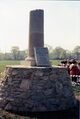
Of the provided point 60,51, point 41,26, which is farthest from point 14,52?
point 41,26

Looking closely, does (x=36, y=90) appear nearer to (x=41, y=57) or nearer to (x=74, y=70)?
(x=41, y=57)

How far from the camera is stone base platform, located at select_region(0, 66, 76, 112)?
11539 millimetres

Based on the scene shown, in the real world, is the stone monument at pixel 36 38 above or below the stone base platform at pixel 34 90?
above

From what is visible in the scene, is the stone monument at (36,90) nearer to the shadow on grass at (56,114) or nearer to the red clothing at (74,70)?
the shadow on grass at (56,114)

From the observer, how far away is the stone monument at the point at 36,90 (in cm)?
1154

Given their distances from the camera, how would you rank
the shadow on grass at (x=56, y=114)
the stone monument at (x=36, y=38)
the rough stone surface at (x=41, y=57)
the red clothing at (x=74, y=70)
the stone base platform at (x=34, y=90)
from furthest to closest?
the red clothing at (x=74, y=70) < the stone monument at (x=36, y=38) < the rough stone surface at (x=41, y=57) < the stone base platform at (x=34, y=90) < the shadow on grass at (x=56, y=114)

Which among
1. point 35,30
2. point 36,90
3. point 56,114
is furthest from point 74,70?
point 56,114

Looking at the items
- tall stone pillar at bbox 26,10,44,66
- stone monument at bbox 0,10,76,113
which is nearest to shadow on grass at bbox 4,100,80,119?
stone monument at bbox 0,10,76,113

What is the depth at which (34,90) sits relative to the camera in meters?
11.6

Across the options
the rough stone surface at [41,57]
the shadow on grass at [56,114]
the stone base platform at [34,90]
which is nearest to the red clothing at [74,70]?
the rough stone surface at [41,57]

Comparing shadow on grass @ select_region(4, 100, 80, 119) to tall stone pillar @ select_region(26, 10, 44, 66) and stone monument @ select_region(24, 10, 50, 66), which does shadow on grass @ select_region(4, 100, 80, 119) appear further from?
tall stone pillar @ select_region(26, 10, 44, 66)

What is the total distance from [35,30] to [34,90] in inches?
96.2

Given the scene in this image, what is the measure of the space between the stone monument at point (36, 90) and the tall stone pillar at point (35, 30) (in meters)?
0.96

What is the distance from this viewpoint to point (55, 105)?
1172 centimetres
